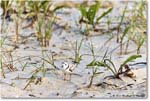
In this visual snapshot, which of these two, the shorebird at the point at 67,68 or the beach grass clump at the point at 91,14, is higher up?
the beach grass clump at the point at 91,14

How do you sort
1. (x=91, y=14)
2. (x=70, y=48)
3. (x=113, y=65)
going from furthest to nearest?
(x=91, y=14), (x=70, y=48), (x=113, y=65)

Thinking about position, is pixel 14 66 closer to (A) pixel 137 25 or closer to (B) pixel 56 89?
(B) pixel 56 89

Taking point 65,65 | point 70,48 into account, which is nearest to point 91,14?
point 70,48

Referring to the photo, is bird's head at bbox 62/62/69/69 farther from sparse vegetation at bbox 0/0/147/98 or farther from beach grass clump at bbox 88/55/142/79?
beach grass clump at bbox 88/55/142/79

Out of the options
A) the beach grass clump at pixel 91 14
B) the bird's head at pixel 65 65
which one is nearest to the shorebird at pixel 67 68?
the bird's head at pixel 65 65

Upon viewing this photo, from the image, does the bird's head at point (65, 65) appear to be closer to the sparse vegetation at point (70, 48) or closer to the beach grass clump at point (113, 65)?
the sparse vegetation at point (70, 48)

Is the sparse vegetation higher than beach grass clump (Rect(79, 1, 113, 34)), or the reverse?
beach grass clump (Rect(79, 1, 113, 34))

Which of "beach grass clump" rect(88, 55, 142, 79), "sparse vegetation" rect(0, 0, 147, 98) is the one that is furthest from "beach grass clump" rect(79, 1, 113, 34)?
"beach grass clump" rect(88, 55, 142, 79)

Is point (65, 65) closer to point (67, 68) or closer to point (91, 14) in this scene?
point (67, 68)

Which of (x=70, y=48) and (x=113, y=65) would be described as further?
(x=70, y=48)

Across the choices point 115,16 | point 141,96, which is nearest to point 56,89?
point 141,96

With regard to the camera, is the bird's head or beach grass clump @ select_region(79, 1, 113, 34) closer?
the bird's head
